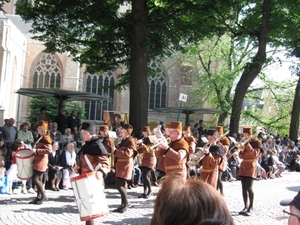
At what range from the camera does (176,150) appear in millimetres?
8609

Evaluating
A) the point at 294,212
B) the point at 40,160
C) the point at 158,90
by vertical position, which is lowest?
the point at 40,160

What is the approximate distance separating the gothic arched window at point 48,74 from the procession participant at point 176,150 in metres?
39.2

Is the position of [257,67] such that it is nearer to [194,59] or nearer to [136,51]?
[136,51]

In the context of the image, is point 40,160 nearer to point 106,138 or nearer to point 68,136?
point 106,138

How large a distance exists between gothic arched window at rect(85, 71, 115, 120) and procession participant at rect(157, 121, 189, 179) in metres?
36.2

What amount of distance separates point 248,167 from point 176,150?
2.13m

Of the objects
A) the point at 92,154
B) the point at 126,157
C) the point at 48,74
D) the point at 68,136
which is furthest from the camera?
the point at 48,74

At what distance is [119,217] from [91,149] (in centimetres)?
191

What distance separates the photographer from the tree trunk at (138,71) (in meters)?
16.6

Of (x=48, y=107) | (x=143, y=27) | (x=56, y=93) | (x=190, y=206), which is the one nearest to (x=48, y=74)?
(x=48, y=107)

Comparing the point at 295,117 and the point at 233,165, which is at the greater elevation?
the point at 295,117

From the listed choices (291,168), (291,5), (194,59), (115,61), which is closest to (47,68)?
(194,59)

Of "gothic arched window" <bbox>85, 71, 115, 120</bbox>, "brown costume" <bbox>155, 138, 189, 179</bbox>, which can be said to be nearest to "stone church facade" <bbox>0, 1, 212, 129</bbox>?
"gothic arched window" <bbox>85, 71, 115, 120</bbox>

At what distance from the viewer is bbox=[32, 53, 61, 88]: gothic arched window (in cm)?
4638
